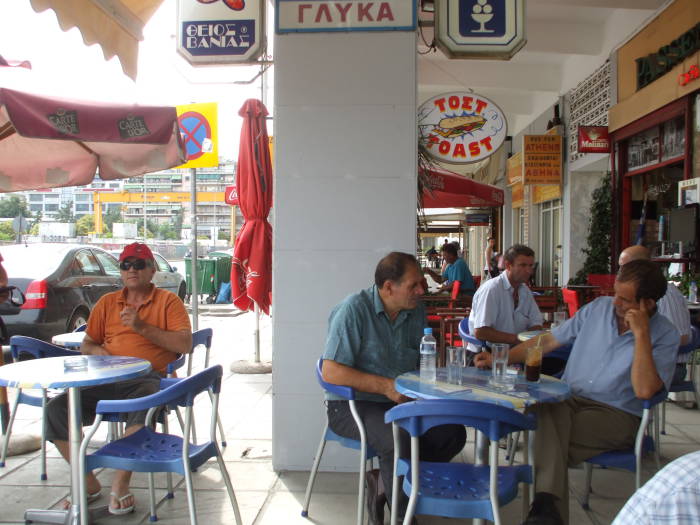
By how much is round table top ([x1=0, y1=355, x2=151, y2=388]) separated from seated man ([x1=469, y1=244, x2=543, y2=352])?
2.34 metres

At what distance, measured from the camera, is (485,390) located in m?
2.88

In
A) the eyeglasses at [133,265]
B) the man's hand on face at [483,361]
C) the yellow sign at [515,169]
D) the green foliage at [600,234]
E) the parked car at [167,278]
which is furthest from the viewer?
the yellow sign at [515,169]

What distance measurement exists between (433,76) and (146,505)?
895 centimetres

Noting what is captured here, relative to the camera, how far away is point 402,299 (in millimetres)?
3184

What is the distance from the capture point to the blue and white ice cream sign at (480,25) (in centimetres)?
436

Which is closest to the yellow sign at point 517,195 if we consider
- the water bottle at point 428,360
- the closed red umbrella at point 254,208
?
the closed red umbrella at point 254,208

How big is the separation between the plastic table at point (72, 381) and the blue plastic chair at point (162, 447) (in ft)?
0.54

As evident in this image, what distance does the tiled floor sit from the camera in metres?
3.50

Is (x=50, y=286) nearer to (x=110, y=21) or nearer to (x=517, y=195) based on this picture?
(x=110, y=21)

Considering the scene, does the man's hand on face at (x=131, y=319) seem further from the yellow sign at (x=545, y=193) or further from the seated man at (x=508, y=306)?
the yellow sign at (x=545, y=193)

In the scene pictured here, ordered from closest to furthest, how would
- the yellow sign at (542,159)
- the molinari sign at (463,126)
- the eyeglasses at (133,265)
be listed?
the eyeglasses at (133,265), the molinari sign at (463,126), the yellow sign at (542,159)

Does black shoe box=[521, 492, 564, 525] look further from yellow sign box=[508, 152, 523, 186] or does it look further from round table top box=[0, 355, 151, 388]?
yellow sign box=[508, 152, 523, 186]

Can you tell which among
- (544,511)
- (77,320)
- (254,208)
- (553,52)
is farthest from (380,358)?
(553,52)

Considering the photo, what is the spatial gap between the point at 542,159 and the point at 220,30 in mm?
8293
